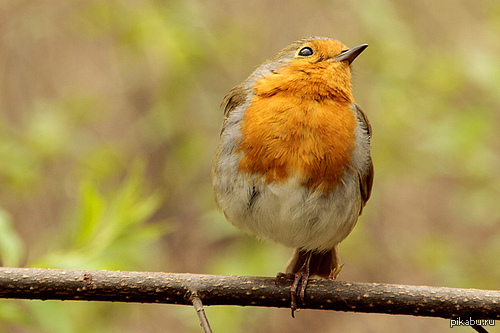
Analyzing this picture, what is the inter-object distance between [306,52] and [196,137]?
7.01 ft

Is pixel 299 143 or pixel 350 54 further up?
pixel 350 54

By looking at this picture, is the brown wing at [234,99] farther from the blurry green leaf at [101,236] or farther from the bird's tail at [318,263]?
the bird's tail at [318,263]

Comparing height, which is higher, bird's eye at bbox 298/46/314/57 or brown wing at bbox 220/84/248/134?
bird's eye at bbox 298/46/314/57

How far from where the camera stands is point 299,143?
128 inches

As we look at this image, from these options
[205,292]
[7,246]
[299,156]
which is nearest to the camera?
[205,292]

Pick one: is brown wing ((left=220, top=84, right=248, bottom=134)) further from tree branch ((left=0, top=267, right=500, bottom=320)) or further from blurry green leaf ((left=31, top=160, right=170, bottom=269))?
tree branch ((left=0, top=267, right=500, bottom=320))

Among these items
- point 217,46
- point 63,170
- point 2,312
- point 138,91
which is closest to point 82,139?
point 63,170

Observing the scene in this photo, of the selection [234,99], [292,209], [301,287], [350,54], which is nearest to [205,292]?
[301,287]

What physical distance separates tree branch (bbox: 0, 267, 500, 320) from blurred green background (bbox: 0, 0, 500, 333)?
0.26 m

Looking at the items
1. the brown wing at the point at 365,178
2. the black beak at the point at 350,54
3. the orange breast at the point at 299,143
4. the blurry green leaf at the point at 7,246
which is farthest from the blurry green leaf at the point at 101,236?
the black beak at the point at 350,54

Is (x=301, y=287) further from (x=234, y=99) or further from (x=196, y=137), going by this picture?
(x=196, y=137)

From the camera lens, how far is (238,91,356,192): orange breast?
323 cm

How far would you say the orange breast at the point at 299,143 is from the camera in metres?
3.23

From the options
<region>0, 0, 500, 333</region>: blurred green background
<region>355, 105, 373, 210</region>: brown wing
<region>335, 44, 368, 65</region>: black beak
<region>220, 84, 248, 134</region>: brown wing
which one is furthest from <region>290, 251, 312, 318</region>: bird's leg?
<region>335, 44, 368, 65</region>: black beak
